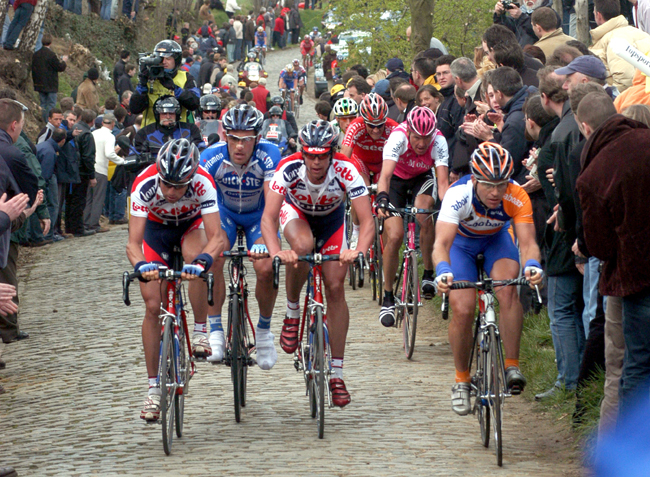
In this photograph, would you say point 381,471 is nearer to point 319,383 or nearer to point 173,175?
point 319,383

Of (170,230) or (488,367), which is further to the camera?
(170,230)

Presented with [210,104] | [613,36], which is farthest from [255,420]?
[210,104]

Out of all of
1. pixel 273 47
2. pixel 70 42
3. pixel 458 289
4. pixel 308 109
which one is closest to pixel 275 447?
pixel 458 289

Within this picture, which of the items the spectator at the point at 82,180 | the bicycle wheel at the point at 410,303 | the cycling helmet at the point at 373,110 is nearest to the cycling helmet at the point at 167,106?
the cycling helmet at the point at 373,110

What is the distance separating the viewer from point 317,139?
7969mm

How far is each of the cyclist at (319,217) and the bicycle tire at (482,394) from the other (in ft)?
3.67

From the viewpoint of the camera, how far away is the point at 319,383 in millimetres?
7477

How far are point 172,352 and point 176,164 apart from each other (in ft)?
4.73

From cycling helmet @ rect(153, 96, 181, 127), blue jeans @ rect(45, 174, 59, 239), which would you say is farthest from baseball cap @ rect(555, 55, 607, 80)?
blue jeans @ rect(45, 174, 59, 239)

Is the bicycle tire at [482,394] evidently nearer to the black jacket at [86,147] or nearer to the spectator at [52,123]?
the spectator at [52,123]

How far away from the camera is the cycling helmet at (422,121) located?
10398 mm

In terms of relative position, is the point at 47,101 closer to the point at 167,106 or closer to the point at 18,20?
the point at 18,20

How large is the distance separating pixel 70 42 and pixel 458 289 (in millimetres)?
29913

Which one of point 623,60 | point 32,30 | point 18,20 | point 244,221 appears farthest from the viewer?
point 32,30
